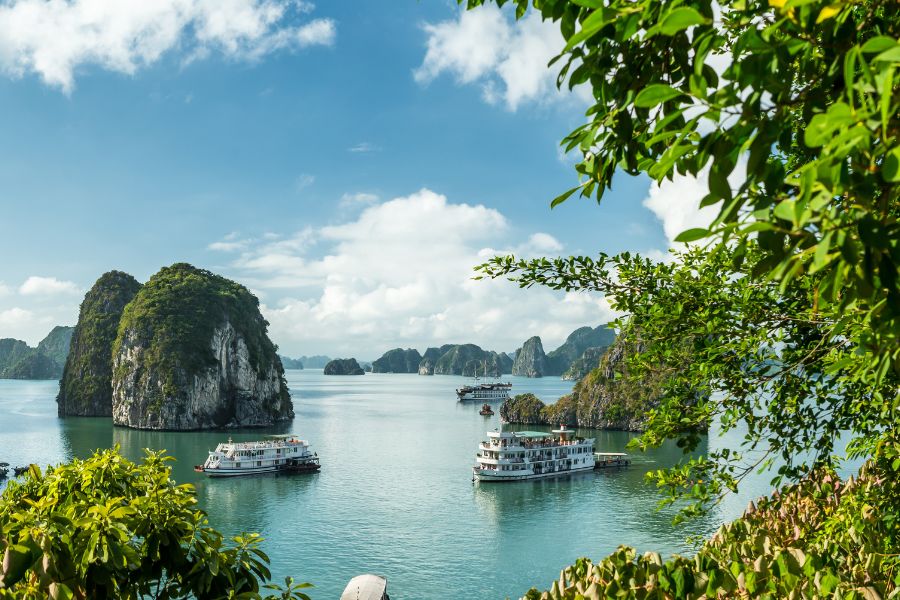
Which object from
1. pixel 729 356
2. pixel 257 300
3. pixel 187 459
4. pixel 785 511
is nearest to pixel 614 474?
pixel 785 511

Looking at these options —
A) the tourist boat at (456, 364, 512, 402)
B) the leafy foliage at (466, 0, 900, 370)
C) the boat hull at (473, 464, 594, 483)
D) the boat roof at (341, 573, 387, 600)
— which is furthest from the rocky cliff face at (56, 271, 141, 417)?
the leafy foliage at (466, 0, 900, 370)

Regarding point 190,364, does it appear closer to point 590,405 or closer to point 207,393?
point 207,393

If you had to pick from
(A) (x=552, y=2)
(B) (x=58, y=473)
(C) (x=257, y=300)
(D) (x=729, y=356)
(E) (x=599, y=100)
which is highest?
(C) (x=257, y=300)

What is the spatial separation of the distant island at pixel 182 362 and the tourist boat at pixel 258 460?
128 ft

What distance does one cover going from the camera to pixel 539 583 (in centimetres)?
3005

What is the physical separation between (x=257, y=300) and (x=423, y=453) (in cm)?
6959

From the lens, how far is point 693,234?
7.05 feet

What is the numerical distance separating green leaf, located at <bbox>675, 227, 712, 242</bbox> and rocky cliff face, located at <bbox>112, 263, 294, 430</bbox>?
332 ft

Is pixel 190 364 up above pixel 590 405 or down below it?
above

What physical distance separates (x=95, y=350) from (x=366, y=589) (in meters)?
117

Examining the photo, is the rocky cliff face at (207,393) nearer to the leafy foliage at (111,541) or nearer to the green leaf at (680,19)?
the leafy foliage at (111,541)

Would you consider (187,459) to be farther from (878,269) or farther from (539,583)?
(878,269)

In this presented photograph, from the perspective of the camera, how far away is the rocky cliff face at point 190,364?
9544 centimetres

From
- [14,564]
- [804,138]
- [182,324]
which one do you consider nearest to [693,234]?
[804,138]
